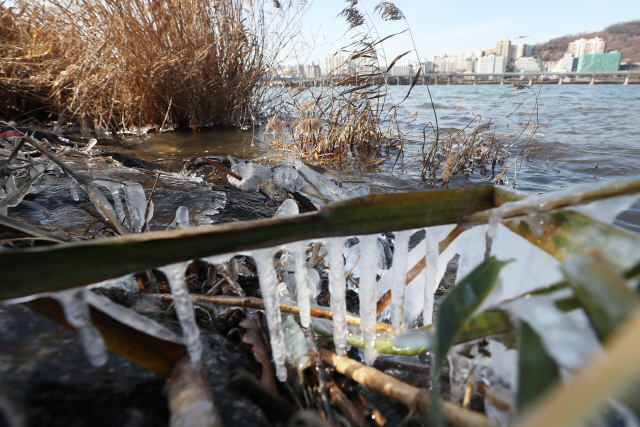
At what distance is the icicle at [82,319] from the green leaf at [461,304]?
1.20 feet

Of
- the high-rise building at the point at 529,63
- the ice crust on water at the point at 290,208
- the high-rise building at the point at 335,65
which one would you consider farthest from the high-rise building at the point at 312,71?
the ice crust on water at the point at 290,208

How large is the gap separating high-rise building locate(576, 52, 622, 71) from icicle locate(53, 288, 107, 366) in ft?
175

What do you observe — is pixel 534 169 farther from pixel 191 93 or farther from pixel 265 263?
pixel 191 93

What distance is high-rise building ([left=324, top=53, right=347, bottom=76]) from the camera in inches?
146

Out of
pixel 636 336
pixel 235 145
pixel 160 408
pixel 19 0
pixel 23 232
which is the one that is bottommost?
pixel 235 145

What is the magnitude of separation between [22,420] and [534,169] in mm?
4287

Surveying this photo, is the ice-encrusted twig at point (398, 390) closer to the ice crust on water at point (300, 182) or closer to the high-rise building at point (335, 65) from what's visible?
the ice crust on water at point (300, 182)

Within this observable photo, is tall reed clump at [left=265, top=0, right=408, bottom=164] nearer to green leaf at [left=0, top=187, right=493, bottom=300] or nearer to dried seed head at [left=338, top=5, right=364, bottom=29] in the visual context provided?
dried seed head at [left=338, top=5, right=364, bottom=29]

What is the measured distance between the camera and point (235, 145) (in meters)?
4.95

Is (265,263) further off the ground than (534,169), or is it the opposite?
(265,263)

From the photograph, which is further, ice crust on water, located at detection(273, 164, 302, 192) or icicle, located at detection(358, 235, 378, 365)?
ice crust on water, located at detection(273, 164, 302, 192)

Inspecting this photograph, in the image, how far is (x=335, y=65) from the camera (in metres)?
→ 3.93

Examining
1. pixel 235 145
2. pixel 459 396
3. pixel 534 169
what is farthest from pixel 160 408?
pixel 235 145

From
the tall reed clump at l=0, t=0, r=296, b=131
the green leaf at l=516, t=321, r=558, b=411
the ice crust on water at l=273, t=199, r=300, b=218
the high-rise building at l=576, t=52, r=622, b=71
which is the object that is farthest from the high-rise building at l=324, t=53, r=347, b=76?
the high-rise building at l=576, t=52, r=622, b=71
